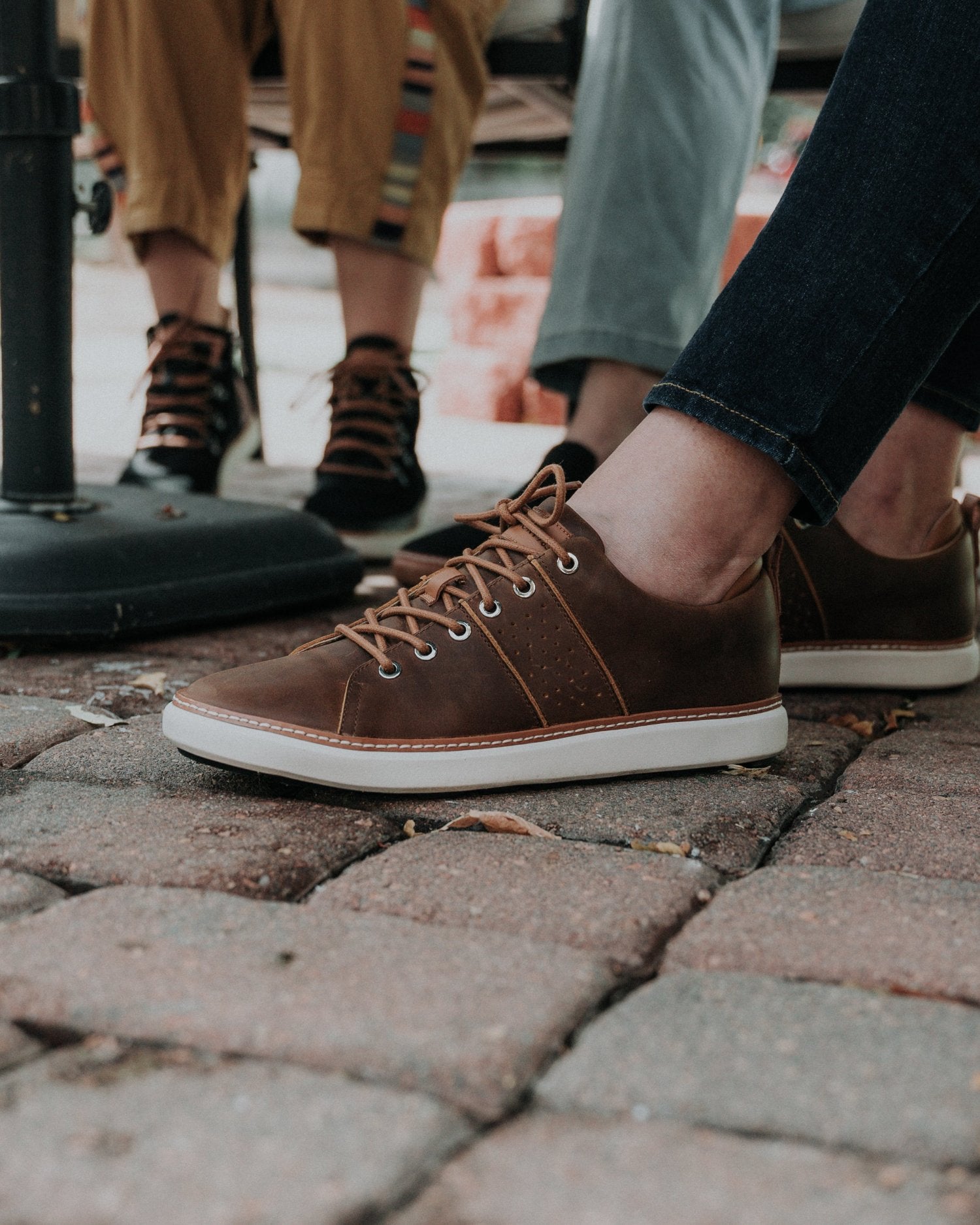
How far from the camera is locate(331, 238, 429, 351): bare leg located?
6.44 ft

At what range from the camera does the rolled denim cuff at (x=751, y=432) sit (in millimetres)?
963

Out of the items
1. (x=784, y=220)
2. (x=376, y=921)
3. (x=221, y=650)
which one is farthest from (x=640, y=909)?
(x=221, y=650)

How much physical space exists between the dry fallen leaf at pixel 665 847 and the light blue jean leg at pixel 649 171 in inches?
36.5

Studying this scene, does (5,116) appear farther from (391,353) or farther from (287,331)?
(287,331)

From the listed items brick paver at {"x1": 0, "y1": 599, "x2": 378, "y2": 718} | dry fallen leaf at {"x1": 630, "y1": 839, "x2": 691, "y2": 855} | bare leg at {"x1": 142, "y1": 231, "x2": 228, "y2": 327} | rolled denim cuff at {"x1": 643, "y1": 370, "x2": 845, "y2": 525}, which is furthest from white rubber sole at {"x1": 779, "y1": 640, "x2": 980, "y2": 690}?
bare leg at {"x1": 142, "y1": 231, "x2": 228, "y2": 327}

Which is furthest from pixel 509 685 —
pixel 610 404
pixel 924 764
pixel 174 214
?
pixel 174 214

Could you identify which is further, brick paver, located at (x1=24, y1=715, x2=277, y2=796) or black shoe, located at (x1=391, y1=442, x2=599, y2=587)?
black shoe, located at (x1=391, y1=442, x2=599, y2=587)

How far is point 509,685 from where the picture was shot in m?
1.03

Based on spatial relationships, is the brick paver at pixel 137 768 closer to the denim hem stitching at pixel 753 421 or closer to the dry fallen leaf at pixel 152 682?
the dry fallen leaf at pixel 152 682

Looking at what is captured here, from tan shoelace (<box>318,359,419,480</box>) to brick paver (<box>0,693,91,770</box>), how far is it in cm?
82

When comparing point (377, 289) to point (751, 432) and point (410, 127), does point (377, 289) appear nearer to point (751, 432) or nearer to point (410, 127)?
point (410, 127)

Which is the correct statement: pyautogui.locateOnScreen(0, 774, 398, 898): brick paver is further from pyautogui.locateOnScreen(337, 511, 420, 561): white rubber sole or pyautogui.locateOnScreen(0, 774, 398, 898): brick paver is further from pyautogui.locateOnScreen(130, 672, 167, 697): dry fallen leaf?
pyautogui.locateOnScreen(337, 511, 420, 561): white rubber sole

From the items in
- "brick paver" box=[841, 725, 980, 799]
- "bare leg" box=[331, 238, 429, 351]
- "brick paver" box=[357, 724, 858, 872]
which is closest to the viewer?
"brick paver" box=[357, 724, 858, 872]

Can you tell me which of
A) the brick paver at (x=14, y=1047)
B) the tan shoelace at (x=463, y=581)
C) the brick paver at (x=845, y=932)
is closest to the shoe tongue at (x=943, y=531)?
the tan shoelace at (x=463, y=581)
